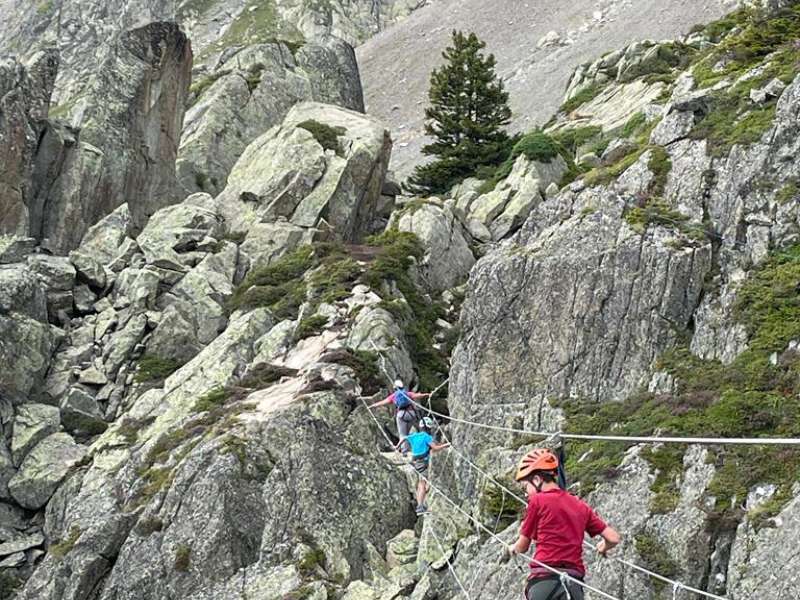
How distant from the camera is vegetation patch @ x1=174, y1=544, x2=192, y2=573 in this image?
2509 centimetres

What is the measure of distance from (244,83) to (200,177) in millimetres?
7621

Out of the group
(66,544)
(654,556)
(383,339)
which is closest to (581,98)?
(383,339)

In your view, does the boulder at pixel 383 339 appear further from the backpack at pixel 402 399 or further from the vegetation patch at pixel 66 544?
the vegetation patch at pixel 66 544

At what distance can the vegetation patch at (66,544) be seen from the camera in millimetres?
27344

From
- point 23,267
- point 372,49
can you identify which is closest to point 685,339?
point 23,267

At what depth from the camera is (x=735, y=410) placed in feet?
59.2

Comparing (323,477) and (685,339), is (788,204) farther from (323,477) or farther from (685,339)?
(323,477)

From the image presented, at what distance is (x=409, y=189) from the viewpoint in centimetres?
5278

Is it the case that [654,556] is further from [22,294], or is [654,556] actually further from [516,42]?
[516,42]

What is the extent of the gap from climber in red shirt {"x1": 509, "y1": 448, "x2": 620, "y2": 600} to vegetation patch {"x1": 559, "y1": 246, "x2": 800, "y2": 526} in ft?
16.7

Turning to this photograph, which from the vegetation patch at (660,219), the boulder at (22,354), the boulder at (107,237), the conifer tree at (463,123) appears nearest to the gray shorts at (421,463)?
the vegetation patch at (660,219)

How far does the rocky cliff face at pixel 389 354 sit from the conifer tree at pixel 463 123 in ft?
8.44

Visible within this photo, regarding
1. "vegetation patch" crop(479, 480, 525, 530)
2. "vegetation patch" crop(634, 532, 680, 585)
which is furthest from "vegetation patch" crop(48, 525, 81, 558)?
"vegetation patch" crop(634, 532, 680, 585)

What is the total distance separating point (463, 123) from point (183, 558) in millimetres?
33372
